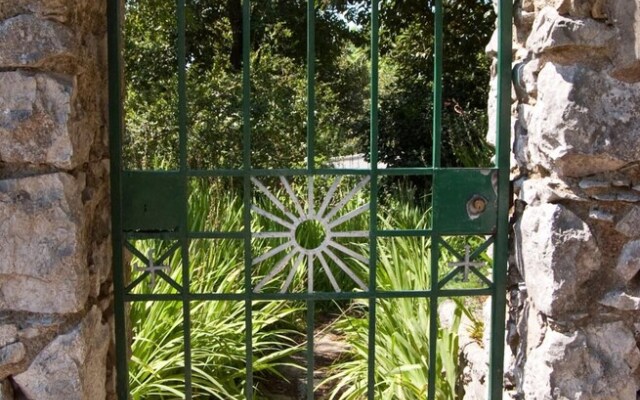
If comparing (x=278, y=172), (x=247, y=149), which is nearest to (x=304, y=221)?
(x=278, y=172)

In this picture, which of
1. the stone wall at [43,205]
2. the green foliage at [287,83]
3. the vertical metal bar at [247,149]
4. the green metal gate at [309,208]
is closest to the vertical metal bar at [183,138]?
the green metal gate at [309,208]

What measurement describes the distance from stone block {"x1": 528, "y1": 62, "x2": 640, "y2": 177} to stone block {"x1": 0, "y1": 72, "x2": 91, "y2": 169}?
1.24m

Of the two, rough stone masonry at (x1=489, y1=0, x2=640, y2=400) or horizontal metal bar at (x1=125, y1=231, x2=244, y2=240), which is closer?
rough stone masonry at (x1=489, y1=0, x2=640, y2=400)

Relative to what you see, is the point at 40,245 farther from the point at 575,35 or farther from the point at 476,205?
the point at 575,35

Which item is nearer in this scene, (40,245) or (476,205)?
(40,245)

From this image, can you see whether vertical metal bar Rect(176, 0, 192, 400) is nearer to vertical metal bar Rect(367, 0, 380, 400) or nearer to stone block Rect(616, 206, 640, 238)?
vertical metal bar Rect(367, 0, 380, 400)

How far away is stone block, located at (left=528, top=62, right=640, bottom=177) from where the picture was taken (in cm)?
178

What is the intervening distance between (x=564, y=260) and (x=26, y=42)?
4.78 ft

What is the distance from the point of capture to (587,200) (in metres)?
1.83

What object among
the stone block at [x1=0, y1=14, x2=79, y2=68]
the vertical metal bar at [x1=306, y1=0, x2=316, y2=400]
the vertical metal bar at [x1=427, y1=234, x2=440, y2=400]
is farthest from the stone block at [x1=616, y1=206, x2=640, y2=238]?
the stone block at [x1=0, y1=14, x2=79, y2=68]

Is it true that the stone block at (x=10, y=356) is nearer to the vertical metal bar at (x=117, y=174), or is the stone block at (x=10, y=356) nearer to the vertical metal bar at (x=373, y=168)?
the vertical metal bar at (x=117, y=174)

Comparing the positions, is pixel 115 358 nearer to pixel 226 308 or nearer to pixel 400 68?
pixel 226 308

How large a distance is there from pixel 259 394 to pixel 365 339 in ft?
2.09

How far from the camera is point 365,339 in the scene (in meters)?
3.69
